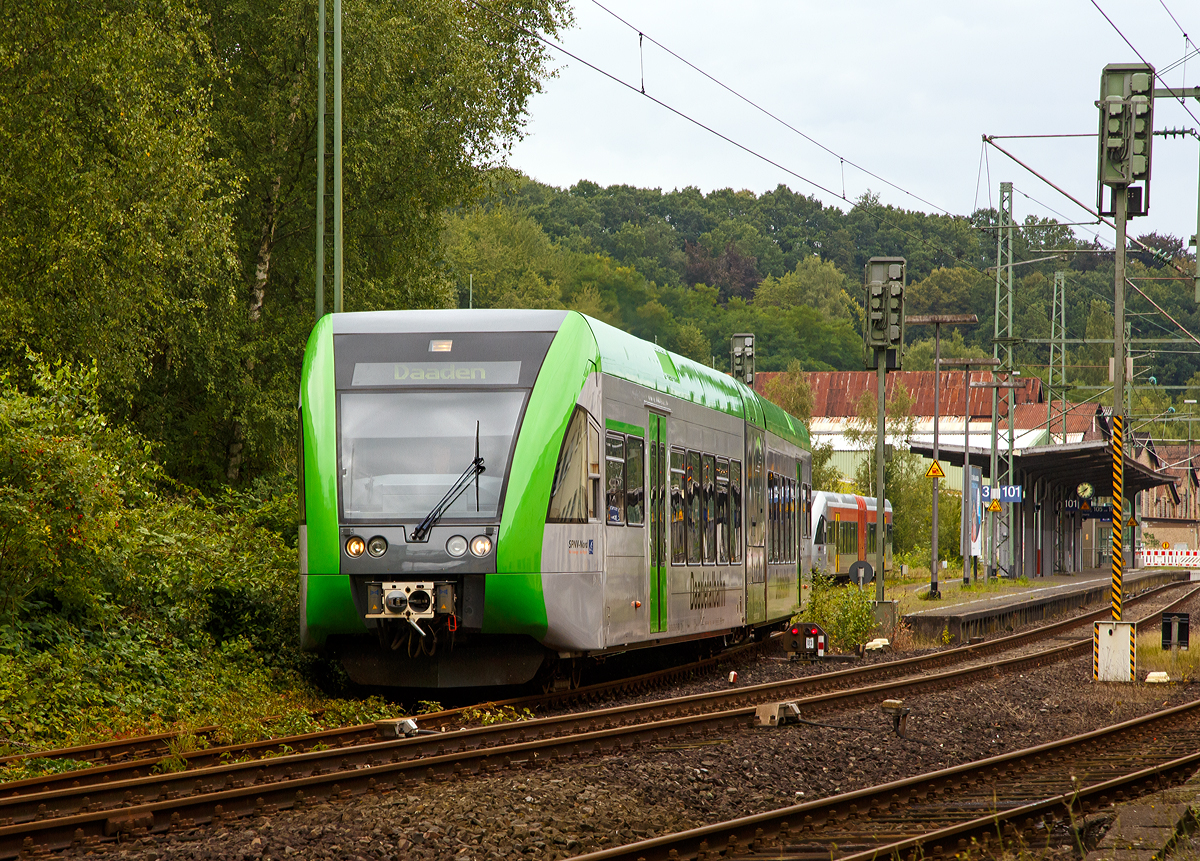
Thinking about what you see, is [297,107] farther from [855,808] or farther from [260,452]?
[855,808]

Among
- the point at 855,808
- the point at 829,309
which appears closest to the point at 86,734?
the point at 855,808

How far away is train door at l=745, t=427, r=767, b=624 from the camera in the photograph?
19453 mm

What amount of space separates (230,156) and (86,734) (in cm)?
1772

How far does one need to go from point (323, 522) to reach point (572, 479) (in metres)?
2.20

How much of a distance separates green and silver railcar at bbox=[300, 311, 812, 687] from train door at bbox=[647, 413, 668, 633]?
1.76 feet

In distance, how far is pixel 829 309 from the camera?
13988 cm

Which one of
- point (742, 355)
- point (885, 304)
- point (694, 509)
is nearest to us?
point (694, 509)

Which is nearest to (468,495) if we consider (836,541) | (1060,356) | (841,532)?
(836,541)

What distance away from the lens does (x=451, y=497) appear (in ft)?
39.9

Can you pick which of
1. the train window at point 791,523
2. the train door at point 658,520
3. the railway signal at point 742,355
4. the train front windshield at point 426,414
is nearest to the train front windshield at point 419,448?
the train front windshield at point 426,414

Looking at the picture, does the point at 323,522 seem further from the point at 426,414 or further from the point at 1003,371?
the point at 1003,371

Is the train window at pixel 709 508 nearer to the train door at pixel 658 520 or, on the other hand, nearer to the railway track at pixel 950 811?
the train door at pixel 658 520

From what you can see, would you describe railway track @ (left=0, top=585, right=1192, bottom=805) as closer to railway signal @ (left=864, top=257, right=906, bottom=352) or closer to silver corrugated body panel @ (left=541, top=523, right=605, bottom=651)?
silver corrugated body panel @ (left=541, top=523, right=605, bottom=651)

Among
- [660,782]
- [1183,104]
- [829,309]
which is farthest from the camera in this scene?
[829,309]
